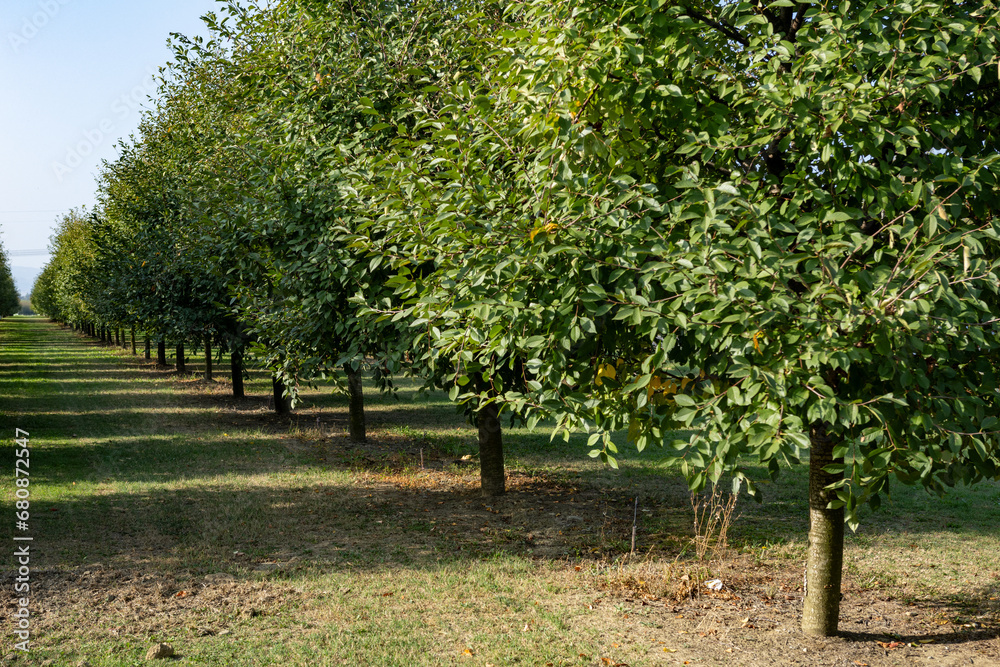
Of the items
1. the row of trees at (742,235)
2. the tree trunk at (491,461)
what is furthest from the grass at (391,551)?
the row of trees at (742,235)

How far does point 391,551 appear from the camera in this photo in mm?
8312

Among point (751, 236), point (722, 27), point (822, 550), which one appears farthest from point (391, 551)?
point (722, 27)

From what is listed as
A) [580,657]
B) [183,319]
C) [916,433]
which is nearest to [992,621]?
[916,433]

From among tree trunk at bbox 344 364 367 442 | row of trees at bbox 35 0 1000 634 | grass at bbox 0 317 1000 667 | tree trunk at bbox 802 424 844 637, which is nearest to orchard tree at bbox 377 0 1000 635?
row of trees at bbox 35 0 1000 634

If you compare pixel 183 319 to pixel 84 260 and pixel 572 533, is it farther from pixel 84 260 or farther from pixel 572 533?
pixel 84 260

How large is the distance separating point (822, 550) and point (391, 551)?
4752 mm

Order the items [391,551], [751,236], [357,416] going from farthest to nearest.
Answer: [357,416] < [391,551] < [751,236]

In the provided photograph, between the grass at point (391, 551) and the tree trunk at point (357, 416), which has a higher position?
the tree trunk at point (357, 416)

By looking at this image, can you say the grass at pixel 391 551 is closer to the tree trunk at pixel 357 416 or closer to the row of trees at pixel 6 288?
the tree trunk at pixel 357 416

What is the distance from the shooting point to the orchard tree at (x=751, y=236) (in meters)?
4.06

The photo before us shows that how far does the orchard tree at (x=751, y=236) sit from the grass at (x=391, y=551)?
7.71 feet

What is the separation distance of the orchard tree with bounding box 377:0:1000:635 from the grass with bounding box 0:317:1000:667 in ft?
7.71

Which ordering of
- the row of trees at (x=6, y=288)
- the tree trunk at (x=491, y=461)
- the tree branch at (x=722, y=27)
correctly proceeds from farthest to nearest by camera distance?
the row of trees at (x=6, y=288)
the tree trunk at (x=491, y=461)
the tree branch at (x=722, y=27)

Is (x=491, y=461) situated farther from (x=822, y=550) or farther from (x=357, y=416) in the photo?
(x=822, y=550)
